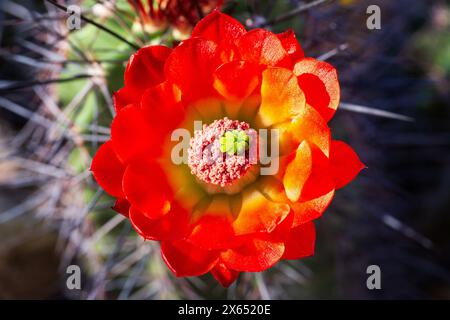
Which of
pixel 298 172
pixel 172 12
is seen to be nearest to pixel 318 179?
pixel 298 172

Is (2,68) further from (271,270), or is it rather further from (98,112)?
(271,270)

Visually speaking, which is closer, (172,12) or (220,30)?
(220,30)

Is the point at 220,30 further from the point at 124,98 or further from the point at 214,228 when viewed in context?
the point at 214,228

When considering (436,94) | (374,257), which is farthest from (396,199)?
(436,94)

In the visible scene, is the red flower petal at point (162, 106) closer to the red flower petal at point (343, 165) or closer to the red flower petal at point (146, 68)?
the red flower petal at point (146, 68)

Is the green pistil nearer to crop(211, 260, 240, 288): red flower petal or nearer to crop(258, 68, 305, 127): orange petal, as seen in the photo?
crop(258, 68, 305, 127): orange petal

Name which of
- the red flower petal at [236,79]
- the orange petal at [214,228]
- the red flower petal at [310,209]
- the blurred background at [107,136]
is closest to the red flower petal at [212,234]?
the orange petal at [214,228]
